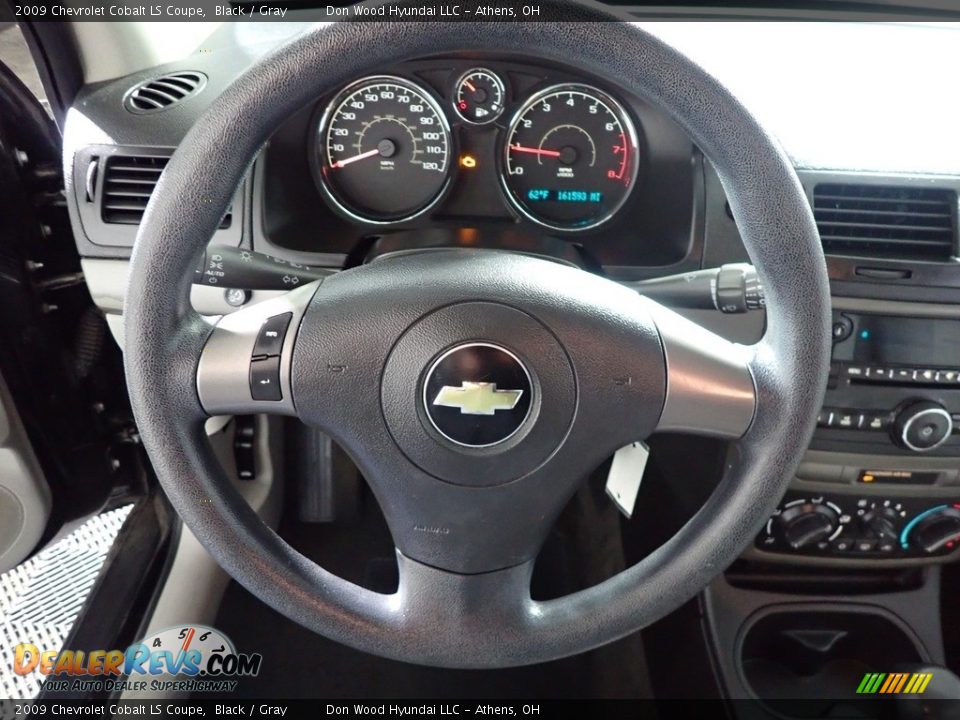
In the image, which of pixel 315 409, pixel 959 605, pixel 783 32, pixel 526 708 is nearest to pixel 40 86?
pixel 315 409

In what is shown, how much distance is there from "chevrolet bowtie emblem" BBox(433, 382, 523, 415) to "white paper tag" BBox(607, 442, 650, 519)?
0.71 ft

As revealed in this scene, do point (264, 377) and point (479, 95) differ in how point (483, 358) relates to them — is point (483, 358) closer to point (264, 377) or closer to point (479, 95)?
point (264, 377)

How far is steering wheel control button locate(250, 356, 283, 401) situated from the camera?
77 centimetres

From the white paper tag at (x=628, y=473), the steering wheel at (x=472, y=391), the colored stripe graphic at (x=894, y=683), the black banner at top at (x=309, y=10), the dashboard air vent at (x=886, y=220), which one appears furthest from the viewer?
the colored stripe graphic at (x=894, y=683)

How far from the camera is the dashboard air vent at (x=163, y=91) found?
4.25 ft

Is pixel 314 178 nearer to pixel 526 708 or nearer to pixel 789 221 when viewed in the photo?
pixel 789 221

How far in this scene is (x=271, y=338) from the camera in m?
0.78

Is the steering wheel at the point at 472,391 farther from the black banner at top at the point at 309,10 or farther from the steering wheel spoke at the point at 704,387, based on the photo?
the black banner at top at the point at 309,10

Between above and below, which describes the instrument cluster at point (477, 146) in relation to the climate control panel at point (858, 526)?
above

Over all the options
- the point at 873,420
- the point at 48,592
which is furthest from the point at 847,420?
the point at 48,592

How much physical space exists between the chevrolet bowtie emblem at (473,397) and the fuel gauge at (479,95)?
0.61 m

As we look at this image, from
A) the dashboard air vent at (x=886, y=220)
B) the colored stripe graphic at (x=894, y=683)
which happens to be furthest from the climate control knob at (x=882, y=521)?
the dashboard air vent at (x=886, y=220)

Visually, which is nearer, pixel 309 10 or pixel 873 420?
pixel 873 420

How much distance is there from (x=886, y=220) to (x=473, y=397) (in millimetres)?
817
